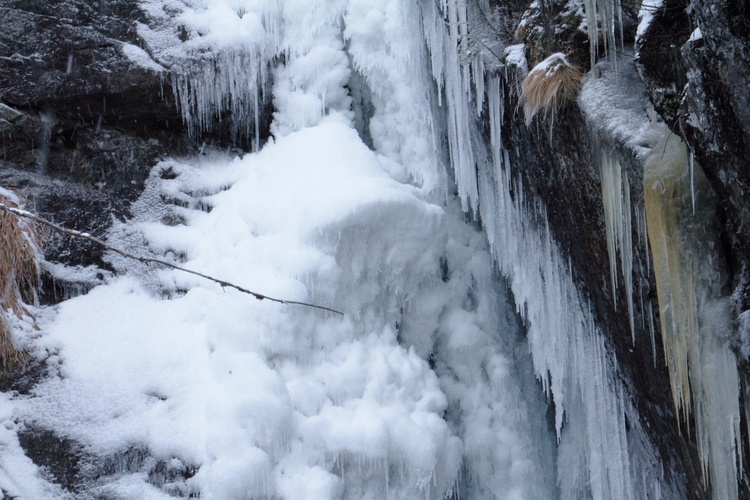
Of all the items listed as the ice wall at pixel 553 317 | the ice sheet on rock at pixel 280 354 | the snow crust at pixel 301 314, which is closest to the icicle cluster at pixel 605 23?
the ice wall at pixel 553 317

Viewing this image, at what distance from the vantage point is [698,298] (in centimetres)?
276

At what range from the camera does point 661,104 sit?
282 cm

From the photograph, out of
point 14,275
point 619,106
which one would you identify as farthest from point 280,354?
point 619,106

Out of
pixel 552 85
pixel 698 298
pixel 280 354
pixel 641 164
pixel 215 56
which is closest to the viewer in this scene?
pixel 698 298

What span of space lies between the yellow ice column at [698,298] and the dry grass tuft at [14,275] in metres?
3.71

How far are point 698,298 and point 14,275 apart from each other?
4.03 metres

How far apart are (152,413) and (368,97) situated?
314cm

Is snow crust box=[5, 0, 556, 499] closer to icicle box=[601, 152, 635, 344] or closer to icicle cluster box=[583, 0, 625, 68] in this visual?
icicle cluster box=[583, 0, 625, 68]

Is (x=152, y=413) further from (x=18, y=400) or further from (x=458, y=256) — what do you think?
(x=458, y=256)

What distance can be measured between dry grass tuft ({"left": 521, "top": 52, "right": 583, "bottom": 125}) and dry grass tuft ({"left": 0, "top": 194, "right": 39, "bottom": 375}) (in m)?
3.32

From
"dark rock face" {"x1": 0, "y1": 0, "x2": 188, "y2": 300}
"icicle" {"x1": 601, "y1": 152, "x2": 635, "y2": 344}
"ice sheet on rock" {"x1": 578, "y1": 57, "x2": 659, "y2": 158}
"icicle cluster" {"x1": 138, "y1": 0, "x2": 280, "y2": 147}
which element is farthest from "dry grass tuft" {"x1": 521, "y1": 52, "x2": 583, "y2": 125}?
"dark rock face" {"x1": 0, "y1": 0, "x2": 188, "y2": 300}

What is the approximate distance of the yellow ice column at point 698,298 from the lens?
2.71 metres

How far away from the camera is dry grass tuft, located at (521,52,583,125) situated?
358 cm

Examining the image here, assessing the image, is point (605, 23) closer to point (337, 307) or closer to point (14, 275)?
point (337, 307)
